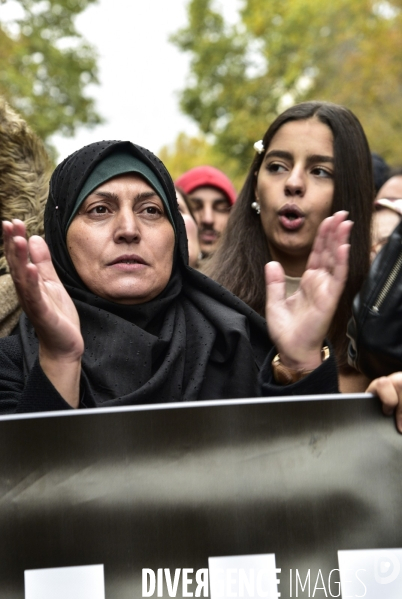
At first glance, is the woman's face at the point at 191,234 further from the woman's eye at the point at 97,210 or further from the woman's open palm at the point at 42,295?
the woman's open palm at the point at 42,295

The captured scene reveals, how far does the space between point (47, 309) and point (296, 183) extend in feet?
6.06

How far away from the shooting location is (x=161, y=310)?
3.16m

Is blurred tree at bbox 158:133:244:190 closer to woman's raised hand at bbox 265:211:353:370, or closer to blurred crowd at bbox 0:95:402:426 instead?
blurred crowd at bbox 0:95:402:426

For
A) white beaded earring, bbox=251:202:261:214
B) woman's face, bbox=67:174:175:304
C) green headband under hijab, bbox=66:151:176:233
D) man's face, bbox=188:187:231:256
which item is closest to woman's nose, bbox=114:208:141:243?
woman's face, bbox=67:174:175:304

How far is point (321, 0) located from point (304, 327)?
71.0 ft

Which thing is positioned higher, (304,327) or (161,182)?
(161,182)

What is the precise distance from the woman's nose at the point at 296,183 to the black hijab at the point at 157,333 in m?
0.91

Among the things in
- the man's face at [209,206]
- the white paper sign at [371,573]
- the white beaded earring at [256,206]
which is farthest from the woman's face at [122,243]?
the man's face at [209,206]

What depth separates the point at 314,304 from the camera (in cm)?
273

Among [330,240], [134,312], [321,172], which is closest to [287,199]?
[321,172]

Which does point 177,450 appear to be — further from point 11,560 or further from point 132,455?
point 11,560

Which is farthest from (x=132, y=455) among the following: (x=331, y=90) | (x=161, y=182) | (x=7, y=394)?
(x=331, y=90)

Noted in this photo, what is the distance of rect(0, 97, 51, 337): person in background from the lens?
154 inches

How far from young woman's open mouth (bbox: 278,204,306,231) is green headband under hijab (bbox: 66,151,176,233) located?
0.98 metres
